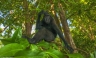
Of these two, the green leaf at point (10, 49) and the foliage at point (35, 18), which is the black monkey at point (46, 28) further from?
the green leaf at point (10, 49)

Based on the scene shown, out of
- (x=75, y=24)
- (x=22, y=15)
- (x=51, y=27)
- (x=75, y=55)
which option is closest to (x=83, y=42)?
(x=22, y=15)

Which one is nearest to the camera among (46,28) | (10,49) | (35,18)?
(10,49)

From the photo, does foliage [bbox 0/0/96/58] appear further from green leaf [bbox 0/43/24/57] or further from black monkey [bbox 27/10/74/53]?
black monkey [bbox 27/10/74/53]

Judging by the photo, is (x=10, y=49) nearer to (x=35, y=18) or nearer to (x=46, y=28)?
(x=46, y=28)

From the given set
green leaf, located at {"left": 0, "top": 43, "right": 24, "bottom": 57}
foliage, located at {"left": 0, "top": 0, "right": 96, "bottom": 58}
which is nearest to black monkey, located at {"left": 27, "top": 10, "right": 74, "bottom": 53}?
foliage, located at {"left": 0, "top": 0, "right": 96, "bottom": 58}

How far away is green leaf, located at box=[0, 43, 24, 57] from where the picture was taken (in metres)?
0.76

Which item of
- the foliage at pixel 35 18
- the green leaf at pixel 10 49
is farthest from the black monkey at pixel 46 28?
the green leaf at pixel 10 49

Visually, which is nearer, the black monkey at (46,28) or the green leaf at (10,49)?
the green leaf at (10,49)

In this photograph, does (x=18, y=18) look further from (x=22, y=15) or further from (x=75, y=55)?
(x=75, y=55)

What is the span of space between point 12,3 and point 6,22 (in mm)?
908

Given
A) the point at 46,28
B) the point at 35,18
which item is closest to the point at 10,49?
the point at 46,28

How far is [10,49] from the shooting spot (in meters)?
0.79

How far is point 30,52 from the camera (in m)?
0.81

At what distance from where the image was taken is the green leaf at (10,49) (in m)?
0.76
